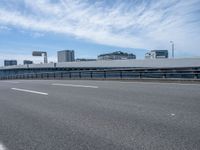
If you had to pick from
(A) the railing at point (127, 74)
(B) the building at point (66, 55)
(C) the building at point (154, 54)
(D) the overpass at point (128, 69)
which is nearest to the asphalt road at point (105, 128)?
(A) the railing at point (127, 74)

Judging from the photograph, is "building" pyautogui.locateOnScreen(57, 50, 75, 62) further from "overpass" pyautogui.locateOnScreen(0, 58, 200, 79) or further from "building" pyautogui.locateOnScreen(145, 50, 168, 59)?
"building" pyautogui.locateOnScreen(145, 50, 168, 59)

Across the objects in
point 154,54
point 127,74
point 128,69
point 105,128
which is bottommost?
point 105,128

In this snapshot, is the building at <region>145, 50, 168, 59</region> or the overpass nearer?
the overpass

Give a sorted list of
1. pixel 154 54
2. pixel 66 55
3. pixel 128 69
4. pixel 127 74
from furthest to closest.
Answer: pixel 66 55 < pixel 154 54 < pixel 128 69 < pixel 127 74

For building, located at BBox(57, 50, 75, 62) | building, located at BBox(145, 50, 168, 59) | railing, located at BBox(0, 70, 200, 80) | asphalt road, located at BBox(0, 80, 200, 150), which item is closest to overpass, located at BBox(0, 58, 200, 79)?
railing, located at BBox(0, 70, 200, 80)

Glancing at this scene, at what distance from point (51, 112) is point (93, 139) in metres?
3.37

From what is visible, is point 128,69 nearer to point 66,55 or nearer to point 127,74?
point 127,74

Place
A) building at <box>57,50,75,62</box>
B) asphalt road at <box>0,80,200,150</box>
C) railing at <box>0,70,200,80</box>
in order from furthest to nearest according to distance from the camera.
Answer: building at <box>57,50,75,62</box>, railing at <box>0,70,200,80</box>, asphalt road at <box>0,80,200,150</box>

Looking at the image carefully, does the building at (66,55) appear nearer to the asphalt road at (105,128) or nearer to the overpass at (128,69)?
the overpass at (128,69)

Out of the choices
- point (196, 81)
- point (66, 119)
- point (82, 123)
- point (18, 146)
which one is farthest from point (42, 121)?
point (196, 81)

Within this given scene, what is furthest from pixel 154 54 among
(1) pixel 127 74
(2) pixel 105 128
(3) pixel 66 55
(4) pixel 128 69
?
(2) pixel 105 128

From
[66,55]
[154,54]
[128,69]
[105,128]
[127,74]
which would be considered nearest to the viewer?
[105,128]

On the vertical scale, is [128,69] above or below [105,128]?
above

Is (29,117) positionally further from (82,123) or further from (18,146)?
(18,146)
